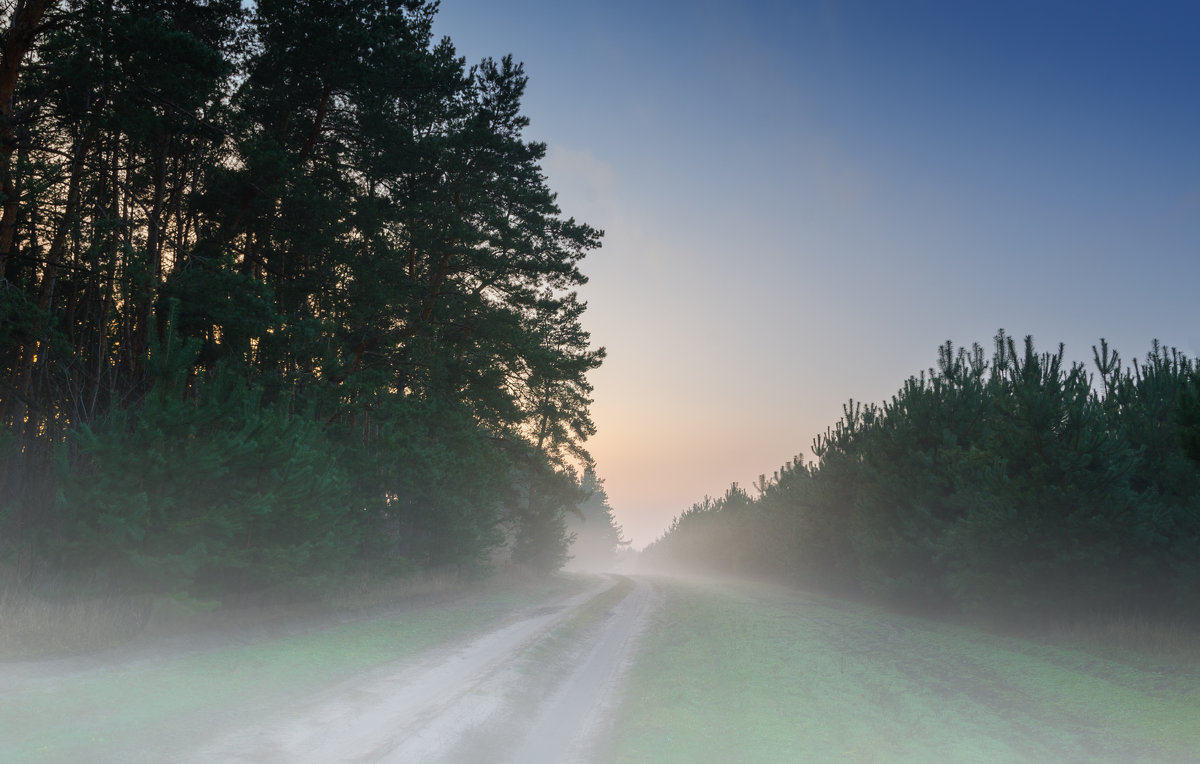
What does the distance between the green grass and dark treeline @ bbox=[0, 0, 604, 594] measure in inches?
323

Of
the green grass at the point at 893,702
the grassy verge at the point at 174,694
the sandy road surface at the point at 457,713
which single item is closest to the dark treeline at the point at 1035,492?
the green grass at the point at 893,702

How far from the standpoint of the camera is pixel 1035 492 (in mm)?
17688

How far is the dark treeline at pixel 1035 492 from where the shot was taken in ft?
56.0

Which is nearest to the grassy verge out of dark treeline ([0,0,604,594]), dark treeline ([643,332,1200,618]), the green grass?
dark treeline ([0,0,604,594])

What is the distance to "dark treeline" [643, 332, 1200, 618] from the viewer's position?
1706 centimetres

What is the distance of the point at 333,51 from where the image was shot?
18125 mm

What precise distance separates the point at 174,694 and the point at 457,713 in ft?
11.6

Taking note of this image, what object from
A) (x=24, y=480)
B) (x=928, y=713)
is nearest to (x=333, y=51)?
(x=24, y=480)

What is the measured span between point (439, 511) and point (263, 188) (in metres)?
12.8

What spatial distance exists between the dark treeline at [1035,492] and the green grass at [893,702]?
251 centimetres

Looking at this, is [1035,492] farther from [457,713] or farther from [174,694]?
[174,694]

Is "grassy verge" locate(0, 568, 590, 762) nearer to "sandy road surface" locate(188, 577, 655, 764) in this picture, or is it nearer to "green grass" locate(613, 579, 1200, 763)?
"sandy road surface" locate(188, 577, 655, 764)

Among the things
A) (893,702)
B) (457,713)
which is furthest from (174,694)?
(893,702)

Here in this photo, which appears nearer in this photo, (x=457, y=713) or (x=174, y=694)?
(x=174, y=694)
